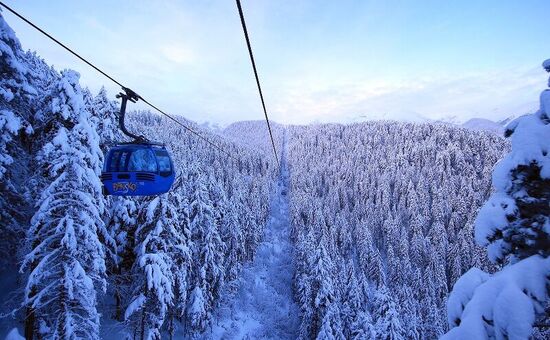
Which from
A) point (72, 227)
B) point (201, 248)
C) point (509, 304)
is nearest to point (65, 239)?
point (72, 227)

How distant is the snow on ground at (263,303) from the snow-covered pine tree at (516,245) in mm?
31638

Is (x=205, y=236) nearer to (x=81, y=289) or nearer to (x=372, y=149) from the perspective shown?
(x=81, y=289)

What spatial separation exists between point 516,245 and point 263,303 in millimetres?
45863

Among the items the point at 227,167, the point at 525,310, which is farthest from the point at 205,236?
the point at 227,167

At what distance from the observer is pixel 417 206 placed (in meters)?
101

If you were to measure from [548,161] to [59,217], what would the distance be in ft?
49.4

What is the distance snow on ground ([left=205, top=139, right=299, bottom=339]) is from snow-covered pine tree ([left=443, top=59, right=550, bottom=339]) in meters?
31.6

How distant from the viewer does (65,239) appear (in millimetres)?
12125

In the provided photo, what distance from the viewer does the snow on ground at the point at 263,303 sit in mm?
36406

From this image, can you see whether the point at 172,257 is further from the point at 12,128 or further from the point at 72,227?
the point at 12,128

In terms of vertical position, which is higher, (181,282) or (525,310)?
(525,310)

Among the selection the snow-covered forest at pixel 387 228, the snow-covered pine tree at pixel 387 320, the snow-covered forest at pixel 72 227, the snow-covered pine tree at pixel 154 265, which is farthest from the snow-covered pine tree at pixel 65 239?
the snow-covered forest at pixel 387 228

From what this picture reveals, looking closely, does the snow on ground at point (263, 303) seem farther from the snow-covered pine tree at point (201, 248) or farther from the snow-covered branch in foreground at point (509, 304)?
the snow-covered branch in foreground at point (509, 304)

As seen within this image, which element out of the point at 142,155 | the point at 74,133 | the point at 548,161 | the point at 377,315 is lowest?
the point at 377,315
